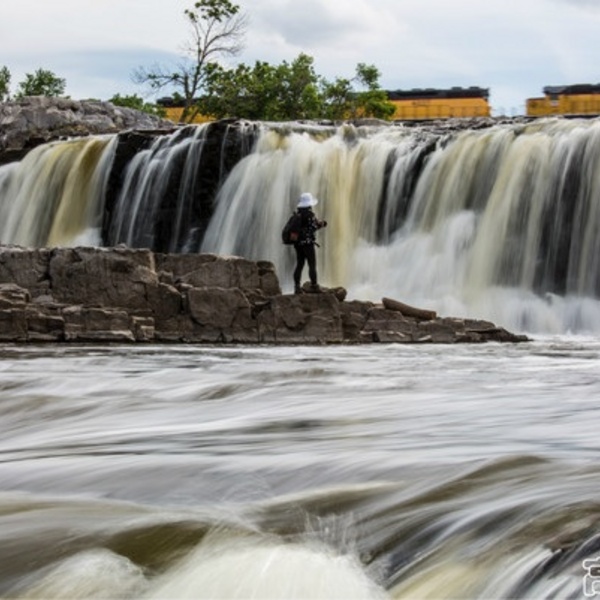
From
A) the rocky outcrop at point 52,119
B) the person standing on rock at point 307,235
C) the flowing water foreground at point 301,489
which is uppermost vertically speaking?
the rocky outcrop at point 52,119

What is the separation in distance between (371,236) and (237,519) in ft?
81.9

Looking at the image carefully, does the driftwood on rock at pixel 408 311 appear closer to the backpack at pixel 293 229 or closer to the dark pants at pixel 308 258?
the dark pants at pixel 308 258

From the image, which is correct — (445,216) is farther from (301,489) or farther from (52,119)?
(301,489)

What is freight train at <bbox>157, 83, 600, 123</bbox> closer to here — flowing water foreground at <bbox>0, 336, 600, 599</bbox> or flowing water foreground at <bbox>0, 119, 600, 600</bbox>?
flowing water foreground at <bbox>0, 119, 600, 600</bbox>

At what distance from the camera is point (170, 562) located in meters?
6.24

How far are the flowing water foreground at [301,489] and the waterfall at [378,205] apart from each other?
14417mm

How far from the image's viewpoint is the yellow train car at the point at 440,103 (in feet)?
217

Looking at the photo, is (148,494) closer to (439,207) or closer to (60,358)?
(60,358)

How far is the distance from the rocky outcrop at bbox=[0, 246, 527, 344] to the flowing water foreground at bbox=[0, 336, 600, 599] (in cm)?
832

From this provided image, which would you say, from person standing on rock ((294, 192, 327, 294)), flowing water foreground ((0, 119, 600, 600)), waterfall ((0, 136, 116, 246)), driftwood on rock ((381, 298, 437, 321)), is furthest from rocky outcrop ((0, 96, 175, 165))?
driftwood on rock ((381, 298, 437, 321))

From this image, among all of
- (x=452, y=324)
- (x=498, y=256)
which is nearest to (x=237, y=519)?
(x=452, y=324)

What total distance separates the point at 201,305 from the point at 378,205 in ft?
32.6

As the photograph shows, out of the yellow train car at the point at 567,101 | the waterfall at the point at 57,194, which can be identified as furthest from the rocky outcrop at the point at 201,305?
the yellow train car at the point at 567,101

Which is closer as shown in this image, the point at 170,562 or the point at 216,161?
the point at 170,562
